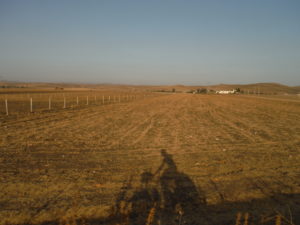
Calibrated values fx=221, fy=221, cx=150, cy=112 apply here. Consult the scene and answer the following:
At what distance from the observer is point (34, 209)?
4027 millimetres

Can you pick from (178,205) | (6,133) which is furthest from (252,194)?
(6,133)

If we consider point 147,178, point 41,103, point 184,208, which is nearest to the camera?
point 184,208

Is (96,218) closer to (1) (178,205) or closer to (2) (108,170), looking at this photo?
(1) (178,205)

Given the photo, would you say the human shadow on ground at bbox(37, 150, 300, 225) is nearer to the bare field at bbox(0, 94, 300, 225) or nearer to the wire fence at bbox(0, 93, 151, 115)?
the bare field at bbox(0, 94, 300, 225)

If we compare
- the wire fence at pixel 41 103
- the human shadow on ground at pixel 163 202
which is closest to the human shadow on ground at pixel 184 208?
the human shadow on ground at pixel 163 202

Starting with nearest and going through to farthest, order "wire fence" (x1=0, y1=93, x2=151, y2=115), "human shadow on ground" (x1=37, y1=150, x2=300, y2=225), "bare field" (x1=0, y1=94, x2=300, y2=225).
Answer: "human shadow on ground" (x1=37, y1=150, x2=300, y2=225)
"bare field" (x1=0, y1=94, x2=300, y2=225)
"wire fence" (x1=0, y1=93, x2=151, y2=115)

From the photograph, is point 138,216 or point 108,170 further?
point 108,170

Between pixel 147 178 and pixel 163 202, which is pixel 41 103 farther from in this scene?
pixel 163 202

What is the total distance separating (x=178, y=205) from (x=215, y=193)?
3.16 feet

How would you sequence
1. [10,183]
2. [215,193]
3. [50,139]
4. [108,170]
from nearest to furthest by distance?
[215,193] < [10,183] < [108,170] < [50,139]

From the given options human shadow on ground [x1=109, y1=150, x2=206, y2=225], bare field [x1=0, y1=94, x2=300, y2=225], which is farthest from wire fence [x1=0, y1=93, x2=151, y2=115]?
human shadow on ground [x1=109, y1=150, x2=206, y2=225]

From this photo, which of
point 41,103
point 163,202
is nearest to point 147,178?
point 163,202

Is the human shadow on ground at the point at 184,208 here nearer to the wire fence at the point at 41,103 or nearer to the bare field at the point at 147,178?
the bare field at the point at 147,178

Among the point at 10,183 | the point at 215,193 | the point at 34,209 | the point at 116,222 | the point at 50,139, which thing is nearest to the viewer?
the point at 116,222
